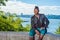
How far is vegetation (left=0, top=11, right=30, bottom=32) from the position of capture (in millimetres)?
12223

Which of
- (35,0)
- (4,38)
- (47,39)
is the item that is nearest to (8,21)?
(35,0)

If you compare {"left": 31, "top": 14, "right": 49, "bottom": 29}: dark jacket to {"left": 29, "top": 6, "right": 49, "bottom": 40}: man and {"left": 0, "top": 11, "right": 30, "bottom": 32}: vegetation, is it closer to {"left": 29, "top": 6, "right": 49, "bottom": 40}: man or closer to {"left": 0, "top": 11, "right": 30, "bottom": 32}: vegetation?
{"left": 29, "top": 6, "right": 49, "bottom": 40}: man

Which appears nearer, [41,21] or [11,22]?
[41,21]

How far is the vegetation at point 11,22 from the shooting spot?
12223mm

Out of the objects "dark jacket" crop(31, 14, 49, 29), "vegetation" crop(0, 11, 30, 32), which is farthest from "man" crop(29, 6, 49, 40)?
"vegetation" crop(0, 11, 30, 32)

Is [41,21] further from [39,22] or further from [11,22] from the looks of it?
[11,22]

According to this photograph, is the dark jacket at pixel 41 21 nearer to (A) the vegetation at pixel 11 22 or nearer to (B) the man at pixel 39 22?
(B) the man at pixel 39 22

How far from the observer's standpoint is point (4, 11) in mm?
13258

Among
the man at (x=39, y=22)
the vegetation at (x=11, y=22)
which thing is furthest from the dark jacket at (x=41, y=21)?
the vegetation at (x=11, y=22)

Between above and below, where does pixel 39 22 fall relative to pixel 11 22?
above

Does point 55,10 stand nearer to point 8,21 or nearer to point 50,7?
point 50,7

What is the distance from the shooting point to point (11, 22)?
1274 centimetres

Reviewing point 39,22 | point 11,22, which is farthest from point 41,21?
point 11,22

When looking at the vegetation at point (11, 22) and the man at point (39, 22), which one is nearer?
the man at point (39, 22)
